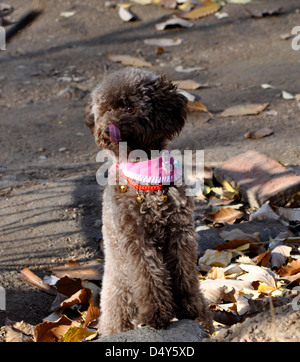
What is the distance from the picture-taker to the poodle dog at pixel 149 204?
Answer: 286cm

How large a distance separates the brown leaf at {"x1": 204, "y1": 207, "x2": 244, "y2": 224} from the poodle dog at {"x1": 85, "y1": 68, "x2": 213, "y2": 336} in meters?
1.61

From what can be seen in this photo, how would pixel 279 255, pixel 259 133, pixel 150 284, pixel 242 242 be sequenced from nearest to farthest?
pixel 150 284
pixel 279 255
pixel 242 242
pixel 259 133

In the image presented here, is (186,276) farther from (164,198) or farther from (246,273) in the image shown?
(246,273)

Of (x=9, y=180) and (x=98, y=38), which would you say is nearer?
(x=9, y=180)

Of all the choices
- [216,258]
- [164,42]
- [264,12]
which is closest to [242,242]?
[216,258]

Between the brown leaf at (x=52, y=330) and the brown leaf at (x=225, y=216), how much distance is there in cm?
159

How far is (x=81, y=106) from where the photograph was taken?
23.0 feet

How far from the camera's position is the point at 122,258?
3.06 meters

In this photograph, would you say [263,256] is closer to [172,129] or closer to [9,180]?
[172,129]

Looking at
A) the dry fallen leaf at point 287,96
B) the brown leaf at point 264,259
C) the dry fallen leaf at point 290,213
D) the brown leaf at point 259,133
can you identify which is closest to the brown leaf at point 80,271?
the brown leaf at point 264,259

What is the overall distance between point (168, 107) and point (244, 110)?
371 cm

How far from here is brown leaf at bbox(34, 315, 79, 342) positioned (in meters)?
3.38

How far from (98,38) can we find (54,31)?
2.48ft
